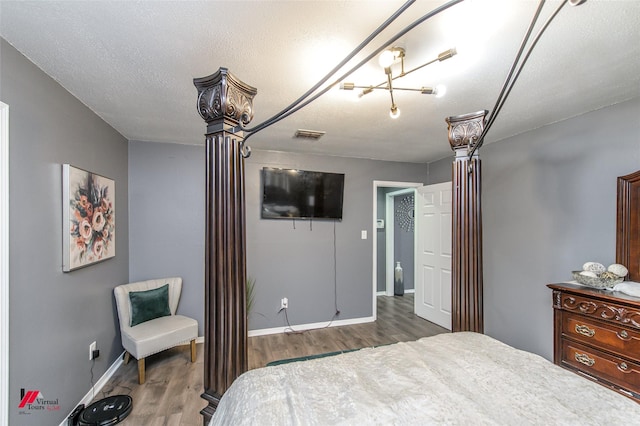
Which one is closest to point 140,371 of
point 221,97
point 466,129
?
point 221,97

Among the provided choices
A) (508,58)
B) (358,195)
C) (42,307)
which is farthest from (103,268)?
(508,58)

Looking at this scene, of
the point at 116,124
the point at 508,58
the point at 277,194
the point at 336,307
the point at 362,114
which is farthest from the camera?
the point at 336,307

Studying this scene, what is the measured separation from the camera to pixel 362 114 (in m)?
2.38

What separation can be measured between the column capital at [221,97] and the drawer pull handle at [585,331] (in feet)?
9.32

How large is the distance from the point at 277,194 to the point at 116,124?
1.81 meters

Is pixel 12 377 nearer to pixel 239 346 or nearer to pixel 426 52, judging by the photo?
pixel 239 346

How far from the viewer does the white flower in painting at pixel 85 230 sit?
2062 millimetres

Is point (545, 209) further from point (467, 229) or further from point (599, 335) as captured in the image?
point (467, 229)

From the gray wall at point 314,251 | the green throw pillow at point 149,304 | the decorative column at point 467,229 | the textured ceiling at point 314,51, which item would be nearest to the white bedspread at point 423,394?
the decorative column at point 467,229

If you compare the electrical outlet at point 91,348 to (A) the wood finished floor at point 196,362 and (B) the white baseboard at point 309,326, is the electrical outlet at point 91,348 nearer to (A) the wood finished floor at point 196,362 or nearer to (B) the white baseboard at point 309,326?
(A) the wood finished floor at point 196,362

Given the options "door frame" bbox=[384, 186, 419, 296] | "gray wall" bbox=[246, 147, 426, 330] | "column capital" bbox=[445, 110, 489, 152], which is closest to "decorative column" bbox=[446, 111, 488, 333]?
"column capital" bbox=[445, 110, 489, 152]

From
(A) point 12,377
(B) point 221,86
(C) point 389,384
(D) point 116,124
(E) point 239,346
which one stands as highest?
(D) point 116,124

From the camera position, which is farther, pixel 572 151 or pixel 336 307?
pixel 336 307

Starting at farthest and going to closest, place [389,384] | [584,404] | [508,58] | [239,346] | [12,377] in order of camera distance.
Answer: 1. [508,58]
2. [12,377]
3. [239,346]
4. [389,384]
5. [584,404]
